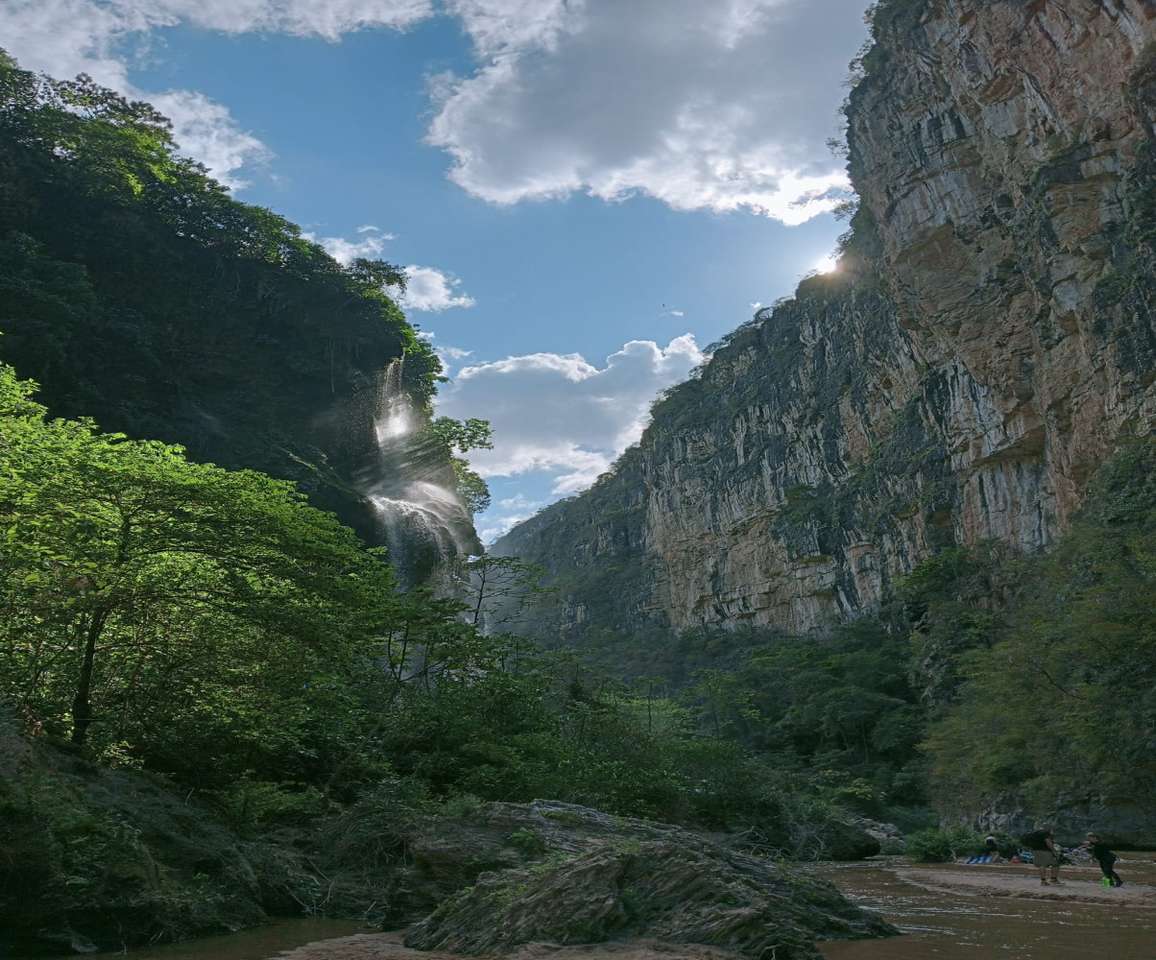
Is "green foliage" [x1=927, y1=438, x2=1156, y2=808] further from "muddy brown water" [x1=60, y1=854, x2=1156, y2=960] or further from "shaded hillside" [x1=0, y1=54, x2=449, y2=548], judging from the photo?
"shaded hillside" [x1=0, y1=54, x2=449, y2=548]

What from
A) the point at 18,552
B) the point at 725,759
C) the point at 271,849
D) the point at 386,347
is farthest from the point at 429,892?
the point at 386,347

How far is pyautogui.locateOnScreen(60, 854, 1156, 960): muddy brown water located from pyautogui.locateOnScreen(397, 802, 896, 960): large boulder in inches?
10.0

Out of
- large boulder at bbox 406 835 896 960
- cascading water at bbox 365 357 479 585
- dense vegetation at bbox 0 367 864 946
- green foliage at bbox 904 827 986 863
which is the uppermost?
cascading water at bbox 365 357 479 585

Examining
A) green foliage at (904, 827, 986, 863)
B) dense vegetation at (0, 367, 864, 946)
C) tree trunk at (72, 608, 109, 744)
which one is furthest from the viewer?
green foliage at (904, 827, 986, 863)

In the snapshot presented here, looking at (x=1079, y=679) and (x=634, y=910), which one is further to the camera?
(x=1079, y=679)

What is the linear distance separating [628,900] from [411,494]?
31601mm

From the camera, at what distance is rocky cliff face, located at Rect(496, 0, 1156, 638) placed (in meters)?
31.3

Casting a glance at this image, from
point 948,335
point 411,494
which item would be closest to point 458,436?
point 411,494

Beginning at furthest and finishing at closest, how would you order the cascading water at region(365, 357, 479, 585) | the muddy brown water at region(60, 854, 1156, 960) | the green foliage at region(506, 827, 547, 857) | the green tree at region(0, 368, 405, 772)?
1. the cascading water at region(365, 357, 479, 585)
2. the green tree at region(0, 368, 405, 772)
3. the green foliage at region(506, 827, 547, 857)
4. the muddy brown water at region(60, 854, 1156, 960)

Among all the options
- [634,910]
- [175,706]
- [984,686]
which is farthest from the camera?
[984,686]

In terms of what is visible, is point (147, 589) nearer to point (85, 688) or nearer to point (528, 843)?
point (85, 688)

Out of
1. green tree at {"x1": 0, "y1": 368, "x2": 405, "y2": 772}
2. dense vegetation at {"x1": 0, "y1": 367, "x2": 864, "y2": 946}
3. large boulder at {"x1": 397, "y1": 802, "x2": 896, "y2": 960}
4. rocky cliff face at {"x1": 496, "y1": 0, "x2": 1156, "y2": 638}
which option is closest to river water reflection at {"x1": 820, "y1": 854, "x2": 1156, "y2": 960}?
large boulder at {"x1": 397, "y1": 802, "x2": 896, "y2": 960}

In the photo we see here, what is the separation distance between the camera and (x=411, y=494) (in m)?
37.5

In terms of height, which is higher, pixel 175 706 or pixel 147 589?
pixel 147 589
